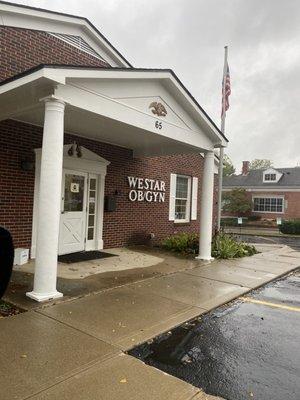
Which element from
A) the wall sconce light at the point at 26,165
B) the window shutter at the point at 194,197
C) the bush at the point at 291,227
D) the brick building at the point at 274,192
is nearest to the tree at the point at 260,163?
the brick building at the point at 274,192

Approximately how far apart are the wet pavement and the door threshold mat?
410cm

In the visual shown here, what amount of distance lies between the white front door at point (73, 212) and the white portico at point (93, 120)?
0.26 ft

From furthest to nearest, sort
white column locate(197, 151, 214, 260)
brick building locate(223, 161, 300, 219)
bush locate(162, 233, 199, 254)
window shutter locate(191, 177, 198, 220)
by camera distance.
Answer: brick building locate(223, 161, 300, 219), window shutter locate(191, 177, 198, 220), bush locate(162, 233, 199, 254), white column locate(197, 151, 214, 260)

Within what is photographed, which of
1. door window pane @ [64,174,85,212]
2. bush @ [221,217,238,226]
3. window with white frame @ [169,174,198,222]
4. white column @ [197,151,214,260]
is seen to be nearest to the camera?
door window pane @ [64,174,85,212]

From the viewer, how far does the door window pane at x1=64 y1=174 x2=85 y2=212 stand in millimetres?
9039

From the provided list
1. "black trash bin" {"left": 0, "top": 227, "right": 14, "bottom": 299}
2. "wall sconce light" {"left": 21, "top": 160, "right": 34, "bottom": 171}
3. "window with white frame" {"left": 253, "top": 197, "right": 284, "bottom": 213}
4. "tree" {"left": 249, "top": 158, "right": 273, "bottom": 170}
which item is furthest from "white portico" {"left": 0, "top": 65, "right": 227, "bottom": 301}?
"tree" {"left": 249, "top": 158, "right": 273, "bottom": 170}

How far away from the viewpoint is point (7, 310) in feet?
15.8

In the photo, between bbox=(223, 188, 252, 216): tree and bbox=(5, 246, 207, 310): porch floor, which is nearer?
bbox=(5, 246, 207, 310): porch floor

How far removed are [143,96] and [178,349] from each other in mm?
5010

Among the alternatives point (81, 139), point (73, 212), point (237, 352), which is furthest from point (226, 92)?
point (237, 352)

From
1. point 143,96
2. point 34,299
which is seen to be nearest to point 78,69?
point 143,96

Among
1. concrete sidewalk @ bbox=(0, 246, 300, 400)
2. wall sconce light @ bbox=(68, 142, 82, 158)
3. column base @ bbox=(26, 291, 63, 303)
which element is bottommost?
concrete sidewalk @ bbox=(0, 246, 300, 400)

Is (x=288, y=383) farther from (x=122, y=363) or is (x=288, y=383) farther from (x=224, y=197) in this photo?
(x=224, y=197)

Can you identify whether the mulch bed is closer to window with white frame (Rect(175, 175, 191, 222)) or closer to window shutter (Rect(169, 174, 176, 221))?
window shutter (Rect(169, 174, 176, 221))
